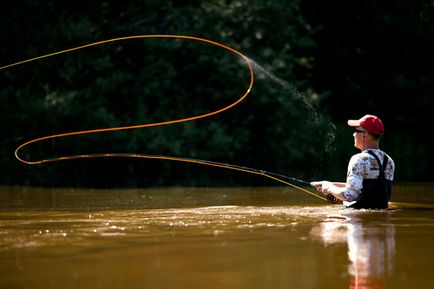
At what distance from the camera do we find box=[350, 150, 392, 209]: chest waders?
10914mm

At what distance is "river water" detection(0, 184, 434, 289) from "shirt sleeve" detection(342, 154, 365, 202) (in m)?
0.23

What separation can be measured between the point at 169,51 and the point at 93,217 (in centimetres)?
1547

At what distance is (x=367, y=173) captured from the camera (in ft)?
35.7

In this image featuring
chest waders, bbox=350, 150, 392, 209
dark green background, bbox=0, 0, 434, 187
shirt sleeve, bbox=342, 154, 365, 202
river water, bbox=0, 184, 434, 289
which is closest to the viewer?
river water, bbox=0, 184, 434, 289

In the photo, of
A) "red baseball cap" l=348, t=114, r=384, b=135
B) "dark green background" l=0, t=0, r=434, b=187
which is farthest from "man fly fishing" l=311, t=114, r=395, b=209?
"dark green background" l=0, t=0, r=434, b=187

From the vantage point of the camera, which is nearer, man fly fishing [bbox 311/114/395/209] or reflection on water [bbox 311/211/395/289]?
reflection on water [bbox 311/211/395/289]

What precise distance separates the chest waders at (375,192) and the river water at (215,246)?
17 centimetres

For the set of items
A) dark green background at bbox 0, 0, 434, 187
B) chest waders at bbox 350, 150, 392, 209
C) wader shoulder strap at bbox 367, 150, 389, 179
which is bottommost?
chest waders at bbox 350, 150, 392, 209

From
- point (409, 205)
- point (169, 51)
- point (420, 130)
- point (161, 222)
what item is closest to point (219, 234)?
point (161, 222)

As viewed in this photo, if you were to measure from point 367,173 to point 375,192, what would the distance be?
1.19 feet

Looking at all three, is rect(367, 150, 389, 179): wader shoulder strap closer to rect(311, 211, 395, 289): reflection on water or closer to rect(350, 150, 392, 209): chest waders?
rect(350, 150, 392, 209): chest waders

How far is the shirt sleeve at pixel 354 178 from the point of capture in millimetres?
10773

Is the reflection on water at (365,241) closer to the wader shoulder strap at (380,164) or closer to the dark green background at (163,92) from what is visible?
the wader shoulder strap at (380,164)

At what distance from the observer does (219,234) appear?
9.24 metres
